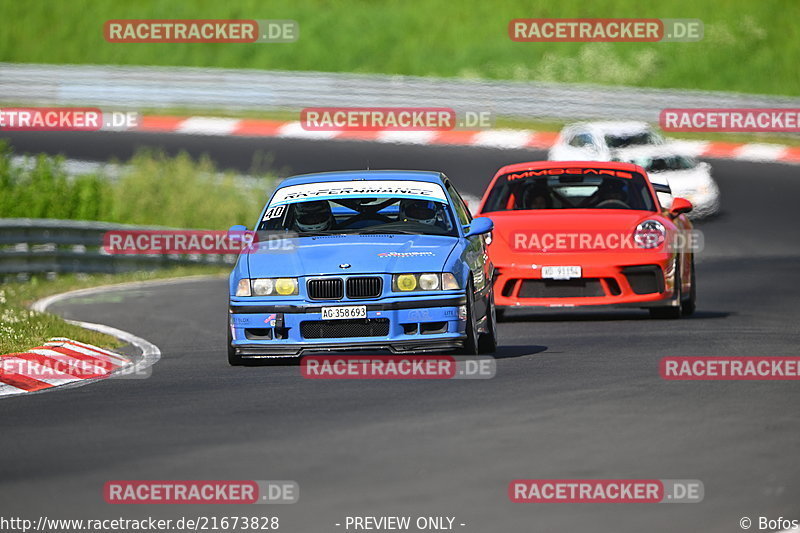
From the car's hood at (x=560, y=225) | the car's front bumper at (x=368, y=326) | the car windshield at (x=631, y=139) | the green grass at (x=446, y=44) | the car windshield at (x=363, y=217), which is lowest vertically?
the car's front bumper at (x=368, y=326)

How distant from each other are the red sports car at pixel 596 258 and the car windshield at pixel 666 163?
10890mm

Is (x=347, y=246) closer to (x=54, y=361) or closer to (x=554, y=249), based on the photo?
(x=54, y=361)

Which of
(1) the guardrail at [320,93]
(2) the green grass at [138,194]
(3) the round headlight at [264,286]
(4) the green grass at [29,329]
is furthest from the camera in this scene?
(1) the guardrail at [320,93]

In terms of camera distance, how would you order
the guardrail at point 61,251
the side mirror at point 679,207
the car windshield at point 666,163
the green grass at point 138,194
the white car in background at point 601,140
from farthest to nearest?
the white car in background at point 601,140
the green grass at point 138,194
the car windshield at point 666,163
the guardrail at point 61,251
the side mirror at point 679,207

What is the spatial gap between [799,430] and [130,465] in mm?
3402

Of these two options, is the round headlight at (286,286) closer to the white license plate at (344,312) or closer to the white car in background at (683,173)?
the white license plate at (344,312)

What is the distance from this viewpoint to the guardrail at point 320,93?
34.6 metres

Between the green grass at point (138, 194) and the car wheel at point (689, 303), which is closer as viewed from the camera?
the car wheel at point (689, 303)

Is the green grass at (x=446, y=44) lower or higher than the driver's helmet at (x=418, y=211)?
higher

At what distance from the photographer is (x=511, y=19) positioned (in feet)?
145

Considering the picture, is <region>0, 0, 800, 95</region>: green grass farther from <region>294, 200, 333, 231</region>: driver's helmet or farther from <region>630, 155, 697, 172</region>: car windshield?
<region>294, 200, 333, 231</region>: driver's helmet

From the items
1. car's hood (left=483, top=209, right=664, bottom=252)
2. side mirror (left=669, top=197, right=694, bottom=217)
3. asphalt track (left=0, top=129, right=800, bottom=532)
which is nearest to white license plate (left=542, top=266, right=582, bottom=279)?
car's hood (left=483, top=209, right=664, bottom=252)

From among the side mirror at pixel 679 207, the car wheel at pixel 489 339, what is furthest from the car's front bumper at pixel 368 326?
the side mirror at pixel 679 207

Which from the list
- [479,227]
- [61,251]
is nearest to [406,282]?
[479,227]
